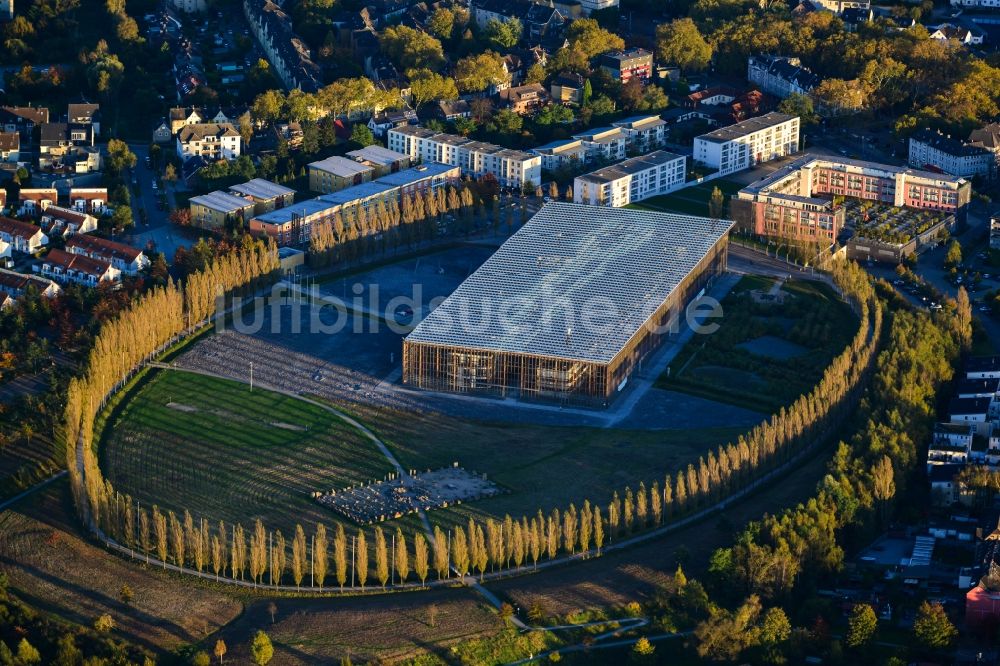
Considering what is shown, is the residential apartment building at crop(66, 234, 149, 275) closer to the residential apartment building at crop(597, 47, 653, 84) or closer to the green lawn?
the green lawn

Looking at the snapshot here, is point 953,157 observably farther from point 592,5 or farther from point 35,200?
point 35,200

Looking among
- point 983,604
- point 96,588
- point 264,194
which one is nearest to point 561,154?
point 264,194

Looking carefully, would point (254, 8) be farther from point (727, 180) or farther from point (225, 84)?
point (727, 180)

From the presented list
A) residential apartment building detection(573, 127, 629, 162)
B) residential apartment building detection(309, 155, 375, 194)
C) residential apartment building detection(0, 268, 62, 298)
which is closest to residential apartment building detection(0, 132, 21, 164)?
residential apartment building detection(309, 155, 375, 194)

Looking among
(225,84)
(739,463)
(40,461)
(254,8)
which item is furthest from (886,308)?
(254,8)

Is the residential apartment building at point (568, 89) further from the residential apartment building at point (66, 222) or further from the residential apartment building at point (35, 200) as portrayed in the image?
the residential apartment building at point (35, 200)

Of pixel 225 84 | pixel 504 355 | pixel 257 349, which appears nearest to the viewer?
pixel 504 355

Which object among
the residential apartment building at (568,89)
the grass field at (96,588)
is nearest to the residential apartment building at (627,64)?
the residential apartment building at (568,89)
